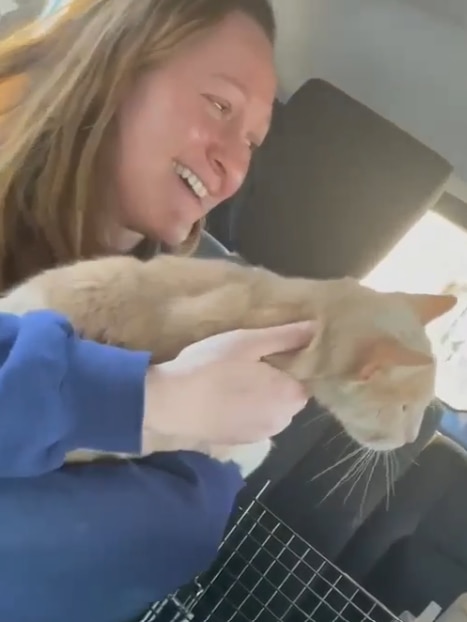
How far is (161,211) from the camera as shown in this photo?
0.99 m

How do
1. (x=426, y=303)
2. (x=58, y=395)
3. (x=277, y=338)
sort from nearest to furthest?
(x=58, y=395) < (x=277, y=338) < (x=426, y=303)

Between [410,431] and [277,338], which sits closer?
[277,338]

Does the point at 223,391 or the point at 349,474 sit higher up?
the point at 223,391

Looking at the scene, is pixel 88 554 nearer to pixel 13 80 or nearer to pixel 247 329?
pixel 247 329

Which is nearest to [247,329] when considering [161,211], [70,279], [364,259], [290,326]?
[290,326]

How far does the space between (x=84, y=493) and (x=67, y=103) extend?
463mm

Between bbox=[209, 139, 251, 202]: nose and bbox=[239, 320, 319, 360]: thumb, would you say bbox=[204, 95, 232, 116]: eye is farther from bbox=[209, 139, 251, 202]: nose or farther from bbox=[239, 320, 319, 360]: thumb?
bbox=[239, 320, 319, 360]: thumb

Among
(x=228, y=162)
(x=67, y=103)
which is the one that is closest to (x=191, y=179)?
(x=228, y=162)

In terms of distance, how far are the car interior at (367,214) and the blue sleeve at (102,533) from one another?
0.48 meters

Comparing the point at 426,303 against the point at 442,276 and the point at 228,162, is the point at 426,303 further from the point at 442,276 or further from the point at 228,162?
the point at 442,276

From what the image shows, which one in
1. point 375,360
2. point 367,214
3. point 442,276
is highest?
point 375,360

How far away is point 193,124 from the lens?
3.09 feet

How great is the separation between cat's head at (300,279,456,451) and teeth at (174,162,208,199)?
208 millimetres

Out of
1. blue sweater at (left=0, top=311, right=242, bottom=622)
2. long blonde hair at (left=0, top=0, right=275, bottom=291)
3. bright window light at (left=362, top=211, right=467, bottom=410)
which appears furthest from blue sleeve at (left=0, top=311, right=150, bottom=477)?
bright window light at (left=362, top=211, right=467, bottom=410)
